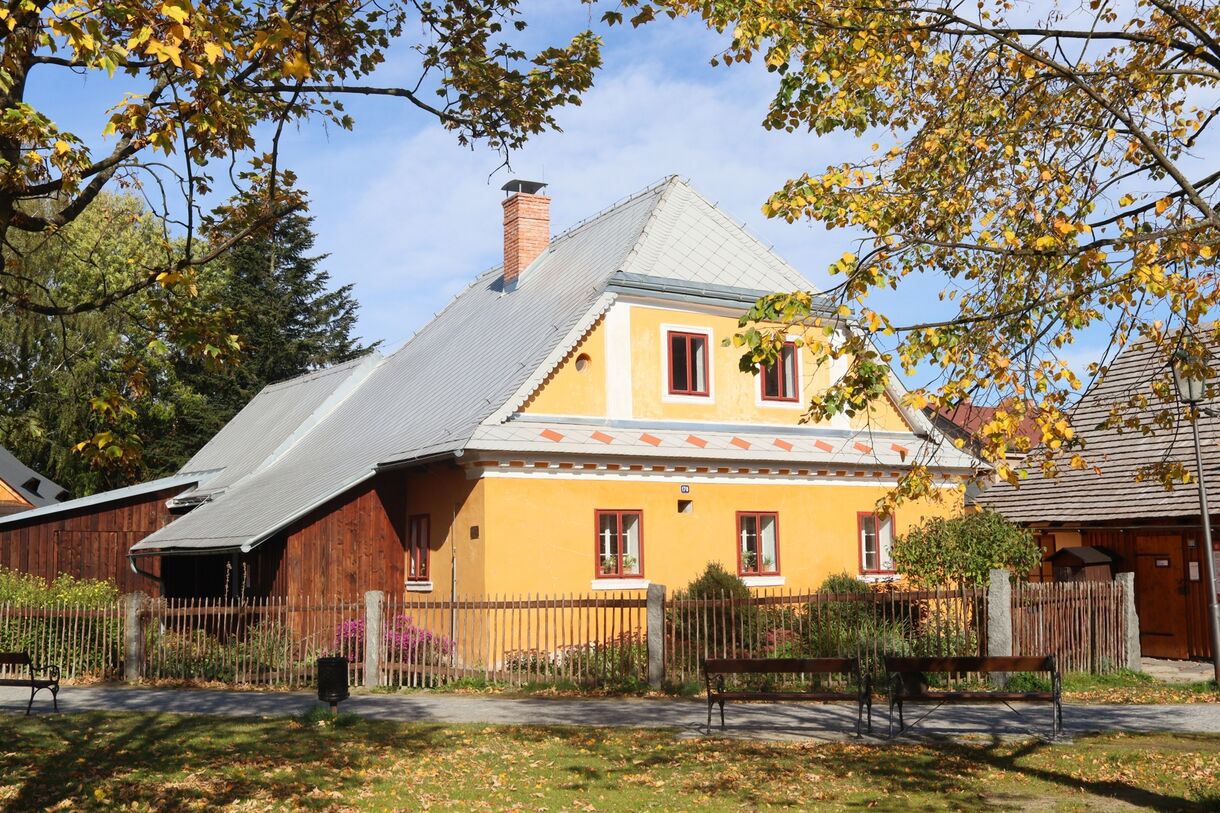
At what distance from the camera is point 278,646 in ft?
60.7

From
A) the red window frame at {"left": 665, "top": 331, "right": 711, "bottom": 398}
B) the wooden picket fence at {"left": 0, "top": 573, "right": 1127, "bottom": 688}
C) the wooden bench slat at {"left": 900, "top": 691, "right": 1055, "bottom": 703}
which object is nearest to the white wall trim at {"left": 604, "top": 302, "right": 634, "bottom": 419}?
the red window frame at {"left": 665, "top": 331, "right": 711, "bottom": 398}

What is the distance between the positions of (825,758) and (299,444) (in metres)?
20.5

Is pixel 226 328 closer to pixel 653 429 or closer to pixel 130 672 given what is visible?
pixel 130 672

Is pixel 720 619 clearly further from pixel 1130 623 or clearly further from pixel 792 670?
pixel 1130 623

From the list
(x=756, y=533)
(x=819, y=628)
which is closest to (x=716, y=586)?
(x=819, y=628)

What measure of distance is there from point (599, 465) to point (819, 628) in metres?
5.24

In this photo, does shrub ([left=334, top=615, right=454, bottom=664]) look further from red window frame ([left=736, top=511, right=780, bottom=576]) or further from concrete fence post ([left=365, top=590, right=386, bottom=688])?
red window frame ([left=736, top=511, right=780, bottom=576])

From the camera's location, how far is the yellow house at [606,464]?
800 inches

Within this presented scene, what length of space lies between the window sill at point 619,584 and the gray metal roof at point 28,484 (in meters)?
24.5

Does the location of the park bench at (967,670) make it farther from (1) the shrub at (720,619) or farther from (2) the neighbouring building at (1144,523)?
(2) the neighbouring building at (1144,523)

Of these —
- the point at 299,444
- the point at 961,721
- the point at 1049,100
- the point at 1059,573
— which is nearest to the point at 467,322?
the point at 299,444

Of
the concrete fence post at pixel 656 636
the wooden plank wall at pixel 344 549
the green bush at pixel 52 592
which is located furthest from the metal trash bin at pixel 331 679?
the green bush at pixel 52 592

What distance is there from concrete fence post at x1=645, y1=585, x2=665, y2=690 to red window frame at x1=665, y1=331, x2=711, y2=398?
6093 mm

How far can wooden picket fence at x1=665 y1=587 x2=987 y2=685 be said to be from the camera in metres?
16.6
